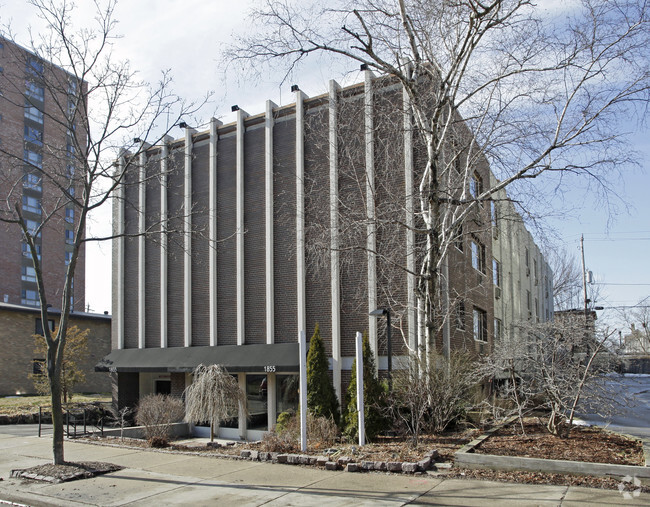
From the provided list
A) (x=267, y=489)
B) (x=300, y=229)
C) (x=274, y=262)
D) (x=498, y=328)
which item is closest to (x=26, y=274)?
(x=274, y=262)

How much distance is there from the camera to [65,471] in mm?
10008

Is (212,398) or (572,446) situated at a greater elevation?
(212,398)

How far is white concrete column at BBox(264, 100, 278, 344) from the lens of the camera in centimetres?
2219

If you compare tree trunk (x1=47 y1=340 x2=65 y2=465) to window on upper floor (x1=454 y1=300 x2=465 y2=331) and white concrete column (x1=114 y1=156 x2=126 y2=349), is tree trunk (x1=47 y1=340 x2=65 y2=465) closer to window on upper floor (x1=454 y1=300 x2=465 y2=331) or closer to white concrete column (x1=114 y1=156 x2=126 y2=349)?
window on upper floor (x1=454 y1=300 x2=465 y2=331)

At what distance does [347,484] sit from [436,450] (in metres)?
2.30

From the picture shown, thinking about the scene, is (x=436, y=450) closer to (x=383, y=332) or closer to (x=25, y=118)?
(x=383, y=332)

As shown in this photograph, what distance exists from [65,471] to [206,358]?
42.2ft

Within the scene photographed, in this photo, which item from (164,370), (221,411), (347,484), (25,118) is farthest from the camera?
(25,118)

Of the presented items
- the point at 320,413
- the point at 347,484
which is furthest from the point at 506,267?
the point at 347,484

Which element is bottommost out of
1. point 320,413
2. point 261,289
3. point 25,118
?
point 320,413

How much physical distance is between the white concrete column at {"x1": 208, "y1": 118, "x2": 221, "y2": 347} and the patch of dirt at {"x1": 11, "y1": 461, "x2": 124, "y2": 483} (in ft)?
42.6

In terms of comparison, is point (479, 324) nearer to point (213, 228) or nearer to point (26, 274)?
point (213, 228)

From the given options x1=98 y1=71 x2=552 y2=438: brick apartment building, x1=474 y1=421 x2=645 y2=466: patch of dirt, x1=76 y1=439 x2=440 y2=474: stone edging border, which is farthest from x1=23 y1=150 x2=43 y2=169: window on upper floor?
x1=474 y1=421 x2=645 y2=466: patch of dirt

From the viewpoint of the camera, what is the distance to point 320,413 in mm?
17328
